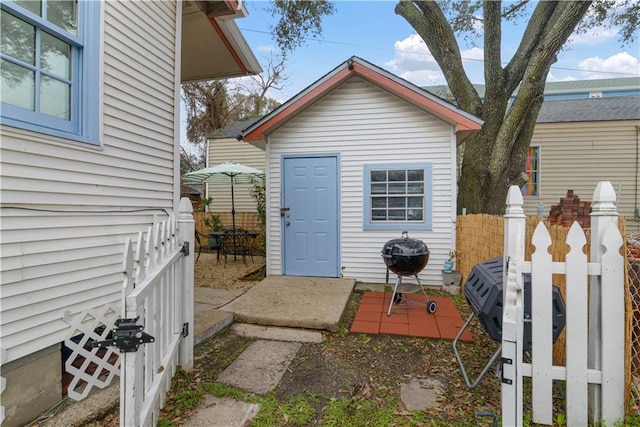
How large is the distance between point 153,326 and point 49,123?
1.72 meters

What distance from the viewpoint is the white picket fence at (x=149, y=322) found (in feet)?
4.82

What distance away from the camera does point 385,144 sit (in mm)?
5797

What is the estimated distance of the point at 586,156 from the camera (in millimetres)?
11336

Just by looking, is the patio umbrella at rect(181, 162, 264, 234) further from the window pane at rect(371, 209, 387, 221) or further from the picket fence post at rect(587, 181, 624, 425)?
the picket fence post at rect(587, 181, 624, 425)

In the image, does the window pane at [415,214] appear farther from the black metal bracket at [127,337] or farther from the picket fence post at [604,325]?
the black metal bracket at [127,337]

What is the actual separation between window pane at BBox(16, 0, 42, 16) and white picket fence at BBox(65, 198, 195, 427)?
1.65 metres

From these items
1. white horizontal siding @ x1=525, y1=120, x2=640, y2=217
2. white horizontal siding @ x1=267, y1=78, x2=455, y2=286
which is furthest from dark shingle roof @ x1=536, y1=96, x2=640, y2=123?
white horizontal siding @ x1=267, y1=78, x2=455, y2=286

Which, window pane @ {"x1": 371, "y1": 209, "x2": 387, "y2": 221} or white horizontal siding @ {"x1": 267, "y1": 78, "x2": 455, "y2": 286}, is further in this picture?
window pane @ {"x1": 371, "y1": 209, "x2": 387, "y2": 221}

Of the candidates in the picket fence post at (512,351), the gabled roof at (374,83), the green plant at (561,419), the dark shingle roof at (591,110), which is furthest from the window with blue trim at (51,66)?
the dark shingle roof at (591,110)

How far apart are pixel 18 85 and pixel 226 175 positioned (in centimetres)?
643

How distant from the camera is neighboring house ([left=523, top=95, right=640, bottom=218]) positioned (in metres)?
11.1

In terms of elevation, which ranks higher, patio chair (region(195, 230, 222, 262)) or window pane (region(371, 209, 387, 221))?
window pane (region(371, 209, 387, 221))

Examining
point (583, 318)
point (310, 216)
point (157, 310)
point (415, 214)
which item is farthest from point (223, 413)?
point (415, 214)

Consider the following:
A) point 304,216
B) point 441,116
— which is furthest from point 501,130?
point 304,216
